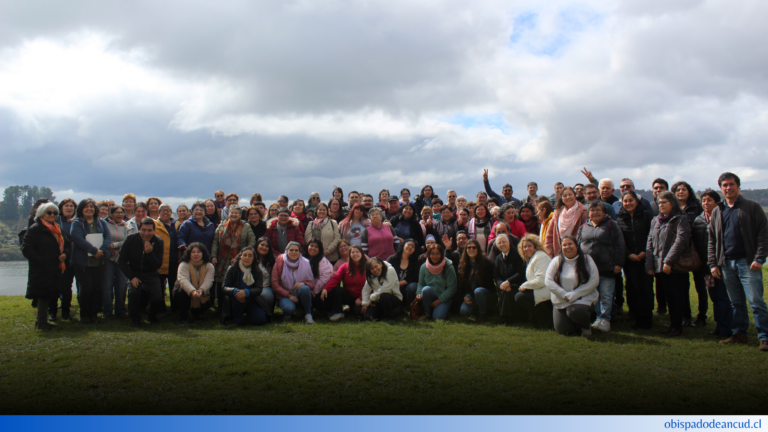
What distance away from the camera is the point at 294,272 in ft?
28.5

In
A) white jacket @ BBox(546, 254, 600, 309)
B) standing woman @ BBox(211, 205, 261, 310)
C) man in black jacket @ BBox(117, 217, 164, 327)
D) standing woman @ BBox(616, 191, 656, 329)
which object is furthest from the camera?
standing woman @ BBox(211, 205, 261, 310)

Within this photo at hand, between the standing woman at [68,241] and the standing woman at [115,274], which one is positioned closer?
the standing woman at [68,241]

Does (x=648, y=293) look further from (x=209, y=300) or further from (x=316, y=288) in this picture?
Result: (x=209, y=300)

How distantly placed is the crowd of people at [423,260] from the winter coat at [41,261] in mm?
22

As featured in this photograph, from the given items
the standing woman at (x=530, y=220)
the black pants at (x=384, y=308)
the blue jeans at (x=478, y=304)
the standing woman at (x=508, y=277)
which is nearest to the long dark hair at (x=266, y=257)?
the black pants at (x=384, y=308)

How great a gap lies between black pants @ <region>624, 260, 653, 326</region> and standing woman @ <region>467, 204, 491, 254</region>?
271cm

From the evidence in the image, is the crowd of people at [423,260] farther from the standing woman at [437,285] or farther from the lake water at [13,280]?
the lake water at [13,280]

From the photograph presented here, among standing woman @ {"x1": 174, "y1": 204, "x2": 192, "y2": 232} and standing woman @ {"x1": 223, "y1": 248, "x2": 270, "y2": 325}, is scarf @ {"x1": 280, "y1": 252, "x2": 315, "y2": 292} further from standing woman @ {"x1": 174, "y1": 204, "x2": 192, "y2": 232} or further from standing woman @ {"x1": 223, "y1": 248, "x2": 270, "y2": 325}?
standing woman @ {"x1": 174, "y1": 204, "x2": 192, "y2": 232}

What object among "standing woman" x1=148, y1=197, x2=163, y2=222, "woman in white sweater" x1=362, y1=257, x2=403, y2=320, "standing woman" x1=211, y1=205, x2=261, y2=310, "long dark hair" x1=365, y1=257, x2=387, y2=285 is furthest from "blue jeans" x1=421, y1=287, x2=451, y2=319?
"standing woman" x1=148, y1=197, x2=163, y2=222

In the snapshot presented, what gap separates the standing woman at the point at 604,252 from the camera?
7.13m

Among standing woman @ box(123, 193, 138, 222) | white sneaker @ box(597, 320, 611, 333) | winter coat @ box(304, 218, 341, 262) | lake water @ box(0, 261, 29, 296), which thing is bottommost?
lake water @ box(0, 261, 29, 296)

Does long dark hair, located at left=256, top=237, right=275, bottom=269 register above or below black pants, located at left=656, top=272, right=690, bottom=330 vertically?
above

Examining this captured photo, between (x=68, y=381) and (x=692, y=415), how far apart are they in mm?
6976

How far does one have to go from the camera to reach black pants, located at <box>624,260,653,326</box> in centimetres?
713
